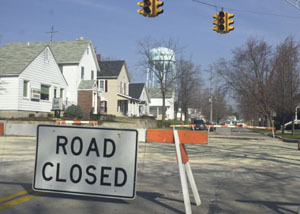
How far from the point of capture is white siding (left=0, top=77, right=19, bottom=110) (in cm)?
3016

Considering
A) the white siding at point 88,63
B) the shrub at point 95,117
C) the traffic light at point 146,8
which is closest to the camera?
the traffic light at point 146,8

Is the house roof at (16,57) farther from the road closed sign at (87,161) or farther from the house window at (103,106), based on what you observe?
the road closed sign at (87,161)

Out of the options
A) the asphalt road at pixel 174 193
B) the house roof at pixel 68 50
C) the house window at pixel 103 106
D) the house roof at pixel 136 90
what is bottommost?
the asphalt road at pixel 174 193

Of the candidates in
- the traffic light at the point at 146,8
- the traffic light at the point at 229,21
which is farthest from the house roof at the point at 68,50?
the traffic light at the point at 146,8

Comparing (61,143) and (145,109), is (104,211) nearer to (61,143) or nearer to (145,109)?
(61,143)

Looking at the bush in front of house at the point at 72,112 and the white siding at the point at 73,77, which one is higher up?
the white siding at the point at 73,77

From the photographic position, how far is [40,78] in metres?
33.2

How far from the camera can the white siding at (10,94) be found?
30156 mm

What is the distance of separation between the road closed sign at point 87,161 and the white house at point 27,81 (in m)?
26.8

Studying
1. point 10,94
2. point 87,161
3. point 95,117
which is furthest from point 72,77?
point 87,161

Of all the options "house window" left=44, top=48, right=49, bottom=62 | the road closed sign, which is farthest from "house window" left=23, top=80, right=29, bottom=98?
the road closed sign

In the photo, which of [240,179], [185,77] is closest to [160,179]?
[240,179]

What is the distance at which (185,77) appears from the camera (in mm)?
65812

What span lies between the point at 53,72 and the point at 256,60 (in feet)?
82.1
